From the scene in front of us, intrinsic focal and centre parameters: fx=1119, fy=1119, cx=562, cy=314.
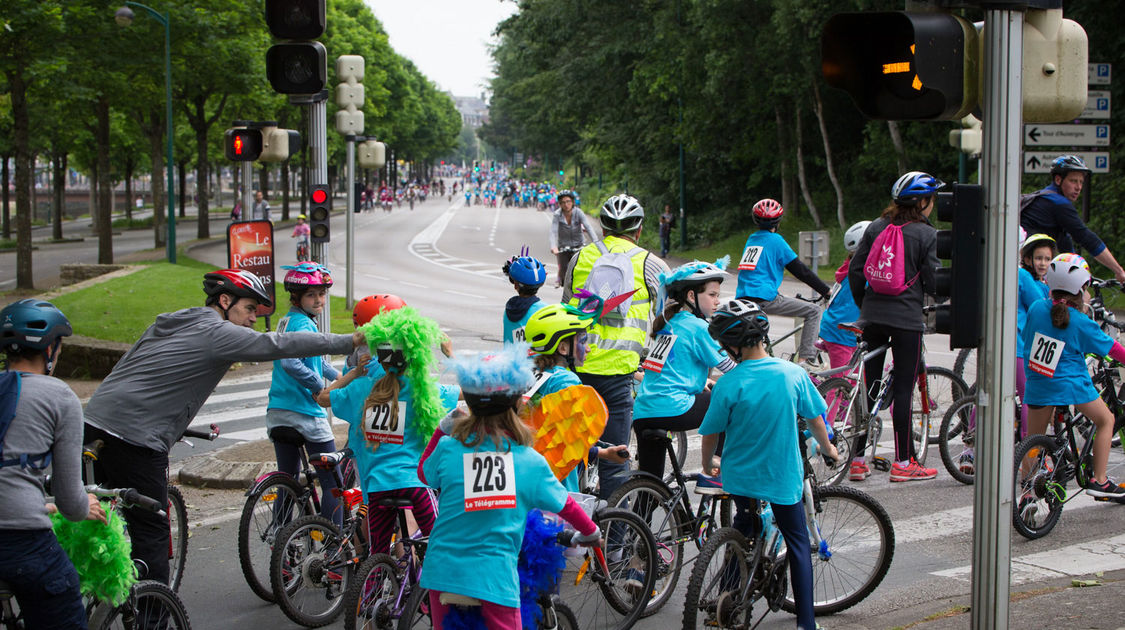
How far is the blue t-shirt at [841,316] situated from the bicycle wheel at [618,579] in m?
3.81

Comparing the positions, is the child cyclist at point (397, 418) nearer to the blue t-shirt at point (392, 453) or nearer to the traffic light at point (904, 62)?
the blue t-shirt at point (392, 453)

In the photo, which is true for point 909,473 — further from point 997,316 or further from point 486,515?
point 486,515

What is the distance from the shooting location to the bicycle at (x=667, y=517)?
5855 millimetres

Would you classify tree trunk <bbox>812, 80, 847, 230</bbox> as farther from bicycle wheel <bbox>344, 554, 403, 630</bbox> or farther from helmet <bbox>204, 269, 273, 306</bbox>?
bicycle wheel <bbox>344, 554, 403, 630</bbox>

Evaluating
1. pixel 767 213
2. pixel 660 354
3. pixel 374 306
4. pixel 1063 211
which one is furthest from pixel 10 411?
pixel 1063 211

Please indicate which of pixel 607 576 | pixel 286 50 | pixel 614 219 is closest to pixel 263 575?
pixel 607 576

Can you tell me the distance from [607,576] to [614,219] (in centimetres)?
237

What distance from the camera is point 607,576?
5512mm

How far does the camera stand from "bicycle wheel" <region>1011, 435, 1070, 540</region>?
22.6 feet

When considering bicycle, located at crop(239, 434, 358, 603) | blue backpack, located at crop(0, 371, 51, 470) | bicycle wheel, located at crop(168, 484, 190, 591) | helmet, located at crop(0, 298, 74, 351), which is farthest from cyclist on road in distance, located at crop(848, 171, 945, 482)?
blue backpack, located at crop(0, 371, 51, 470)

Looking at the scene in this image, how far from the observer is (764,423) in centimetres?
507

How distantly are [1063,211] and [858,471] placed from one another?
8.96 ft

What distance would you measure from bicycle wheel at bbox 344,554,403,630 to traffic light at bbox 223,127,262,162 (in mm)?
7432

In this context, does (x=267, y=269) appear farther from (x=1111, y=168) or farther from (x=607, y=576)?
(x=1111, y=168)
